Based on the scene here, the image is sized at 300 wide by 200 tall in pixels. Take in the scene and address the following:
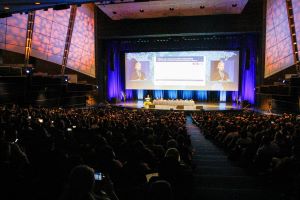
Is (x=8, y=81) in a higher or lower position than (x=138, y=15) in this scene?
lower

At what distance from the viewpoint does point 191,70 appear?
26.2 meters

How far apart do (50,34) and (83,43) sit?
4227mm

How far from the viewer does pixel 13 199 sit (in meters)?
2.91

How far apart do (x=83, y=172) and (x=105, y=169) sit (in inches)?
60.5

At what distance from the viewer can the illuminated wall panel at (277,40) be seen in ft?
68.2

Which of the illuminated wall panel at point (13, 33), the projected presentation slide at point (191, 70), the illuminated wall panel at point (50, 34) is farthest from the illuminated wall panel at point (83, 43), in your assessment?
the illuminated wall panel at point (13, 33)

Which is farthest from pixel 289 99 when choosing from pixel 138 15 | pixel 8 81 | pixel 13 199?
pixel 13 199

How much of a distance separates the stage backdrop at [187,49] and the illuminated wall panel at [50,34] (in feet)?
18.5

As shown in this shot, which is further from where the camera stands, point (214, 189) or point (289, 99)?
point (289, 99)

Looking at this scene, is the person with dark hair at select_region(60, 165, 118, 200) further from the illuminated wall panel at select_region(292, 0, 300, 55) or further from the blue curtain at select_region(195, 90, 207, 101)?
the blue curtain at select_region(195, 90, 207, 101)

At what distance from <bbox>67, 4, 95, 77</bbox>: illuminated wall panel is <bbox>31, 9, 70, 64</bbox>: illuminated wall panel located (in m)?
1.15

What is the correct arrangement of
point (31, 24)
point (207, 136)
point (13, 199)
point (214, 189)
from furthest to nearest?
point (31, 24) → point (207, 136) → point (214, 189) → point (13, 199)

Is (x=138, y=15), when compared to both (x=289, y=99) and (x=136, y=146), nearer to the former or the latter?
(x=289, y=99)

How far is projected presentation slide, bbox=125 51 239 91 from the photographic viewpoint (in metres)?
25.8
